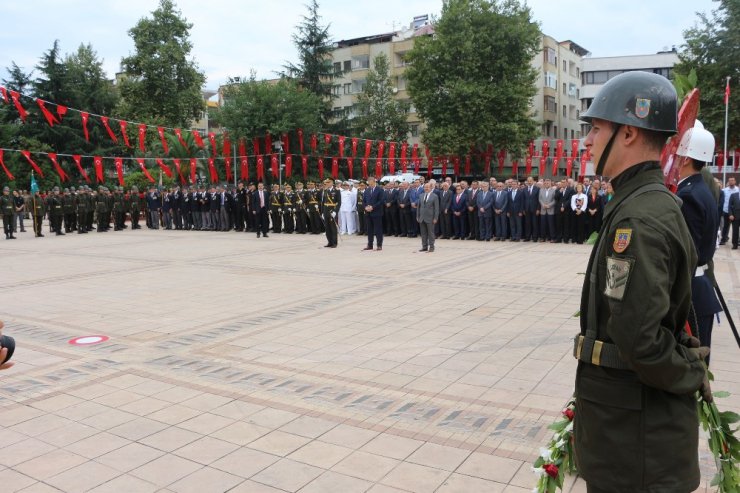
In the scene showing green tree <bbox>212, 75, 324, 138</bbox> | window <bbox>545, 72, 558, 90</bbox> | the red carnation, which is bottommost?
the red carnation

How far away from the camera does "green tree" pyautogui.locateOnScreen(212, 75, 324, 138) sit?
1591 inches

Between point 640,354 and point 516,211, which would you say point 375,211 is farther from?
point 640,354

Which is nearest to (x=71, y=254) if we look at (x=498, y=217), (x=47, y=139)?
(x=498, y=217)

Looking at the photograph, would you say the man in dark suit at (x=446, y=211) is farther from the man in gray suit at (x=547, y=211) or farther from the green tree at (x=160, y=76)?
the green tree at (x=160, y=76)

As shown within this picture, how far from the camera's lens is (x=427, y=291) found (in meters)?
10.2

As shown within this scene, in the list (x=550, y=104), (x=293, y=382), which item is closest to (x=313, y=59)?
(x=550, y=104)

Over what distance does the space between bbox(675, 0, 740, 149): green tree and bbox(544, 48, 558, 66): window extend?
27.6 m

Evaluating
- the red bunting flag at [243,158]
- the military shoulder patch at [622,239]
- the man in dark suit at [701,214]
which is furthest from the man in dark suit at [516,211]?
the red bunting flag at [243,158]

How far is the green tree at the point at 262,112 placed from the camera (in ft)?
133

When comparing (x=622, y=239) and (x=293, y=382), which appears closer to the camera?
(x=622, y=239)

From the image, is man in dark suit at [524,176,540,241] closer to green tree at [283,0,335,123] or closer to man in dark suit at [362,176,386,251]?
man in dark suit at [362,176,386,251]

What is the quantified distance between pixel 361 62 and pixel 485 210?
174 ft

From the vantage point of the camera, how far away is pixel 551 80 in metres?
67.0

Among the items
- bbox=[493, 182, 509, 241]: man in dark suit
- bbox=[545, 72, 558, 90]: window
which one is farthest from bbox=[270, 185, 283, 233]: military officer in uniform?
bbox=[545, 72, 558, 90]: window
